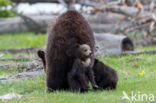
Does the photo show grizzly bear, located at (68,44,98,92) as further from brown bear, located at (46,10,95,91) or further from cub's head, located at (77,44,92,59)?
brown bear, located at (46,10,95,91)

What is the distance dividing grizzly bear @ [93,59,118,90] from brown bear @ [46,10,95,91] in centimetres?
65

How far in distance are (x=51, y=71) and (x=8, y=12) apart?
57.5 feet

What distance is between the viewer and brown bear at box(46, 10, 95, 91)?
6.34 m

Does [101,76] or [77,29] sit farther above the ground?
[77,29]

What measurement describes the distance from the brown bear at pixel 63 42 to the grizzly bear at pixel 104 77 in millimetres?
645

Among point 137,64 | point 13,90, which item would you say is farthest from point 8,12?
point 13,90

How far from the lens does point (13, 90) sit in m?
6.80

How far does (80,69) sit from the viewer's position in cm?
614

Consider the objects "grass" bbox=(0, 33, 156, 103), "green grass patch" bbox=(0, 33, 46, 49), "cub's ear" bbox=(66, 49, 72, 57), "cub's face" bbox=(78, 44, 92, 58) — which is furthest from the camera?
"green grass patch" bbox=(0, 33, 46, 49)

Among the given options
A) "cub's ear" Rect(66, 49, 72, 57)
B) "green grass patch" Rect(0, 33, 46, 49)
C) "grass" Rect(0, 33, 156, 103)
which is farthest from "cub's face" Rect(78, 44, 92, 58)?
"green grass patch" Rect(0, 33, 46, 49)

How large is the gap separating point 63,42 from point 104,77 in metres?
1.34

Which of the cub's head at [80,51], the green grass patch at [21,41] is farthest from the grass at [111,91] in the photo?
the green grass patch at [21,41]

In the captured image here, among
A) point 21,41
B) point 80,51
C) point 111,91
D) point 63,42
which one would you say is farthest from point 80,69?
point 21,41

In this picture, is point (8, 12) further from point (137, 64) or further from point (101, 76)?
point (101, 76)
